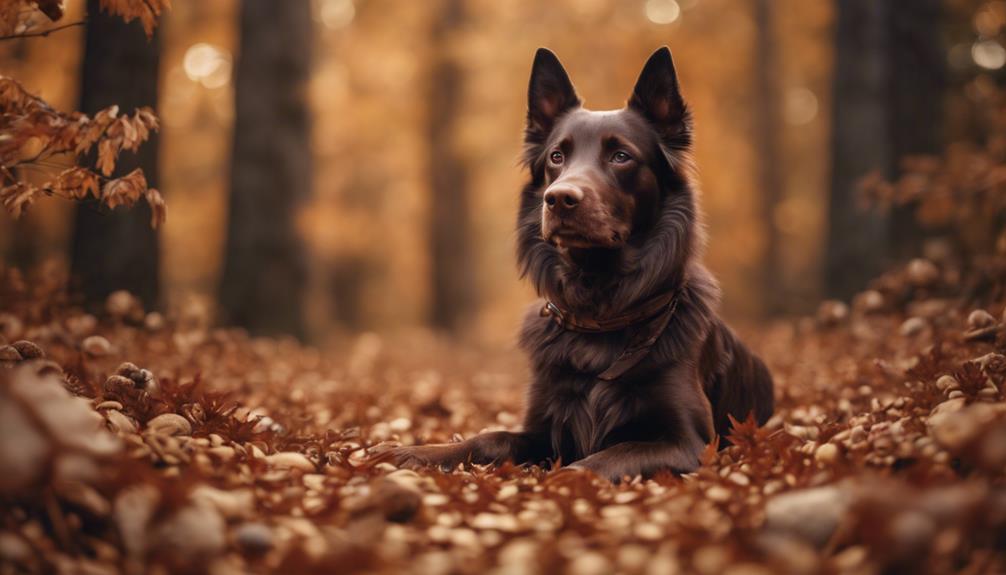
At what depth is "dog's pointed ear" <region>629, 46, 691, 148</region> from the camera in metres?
3.77

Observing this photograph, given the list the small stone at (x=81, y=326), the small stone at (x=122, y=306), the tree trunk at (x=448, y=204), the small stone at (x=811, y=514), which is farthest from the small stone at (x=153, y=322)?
the tree trunk at (x=448, y=204)

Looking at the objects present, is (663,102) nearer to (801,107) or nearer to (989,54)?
(989,54)

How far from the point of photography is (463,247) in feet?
47.0

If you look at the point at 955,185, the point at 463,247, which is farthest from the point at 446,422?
the point at 463,247

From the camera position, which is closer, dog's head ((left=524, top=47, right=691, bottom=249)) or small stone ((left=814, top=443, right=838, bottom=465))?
small stone ((left=814, top=443, right=838, bottom=465))

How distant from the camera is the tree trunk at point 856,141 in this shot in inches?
315

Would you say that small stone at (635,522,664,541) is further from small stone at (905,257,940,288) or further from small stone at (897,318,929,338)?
small stone at (905,257,940,288)

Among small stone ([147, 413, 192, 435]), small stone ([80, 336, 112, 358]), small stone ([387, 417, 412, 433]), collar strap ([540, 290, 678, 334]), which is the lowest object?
small stone ([387, 417, 412, 433])

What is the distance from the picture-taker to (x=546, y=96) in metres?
4.15

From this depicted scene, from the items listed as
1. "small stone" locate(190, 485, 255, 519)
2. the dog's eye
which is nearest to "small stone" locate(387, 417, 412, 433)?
the dog's eye

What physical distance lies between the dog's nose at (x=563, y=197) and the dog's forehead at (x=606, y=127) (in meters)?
0.52

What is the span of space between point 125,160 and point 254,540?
13.5 feet

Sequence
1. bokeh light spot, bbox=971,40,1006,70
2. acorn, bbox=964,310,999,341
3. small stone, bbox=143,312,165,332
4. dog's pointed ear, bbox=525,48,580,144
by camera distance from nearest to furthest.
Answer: acorn, bbox=964,310,999,341, dog's pointed ear, bbox=525,48,580,144, small stone, bbox=143,312,165,332, bokeh light spot, bbox=971,40,1006,70

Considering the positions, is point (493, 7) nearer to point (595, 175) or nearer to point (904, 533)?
point (595, 175)
